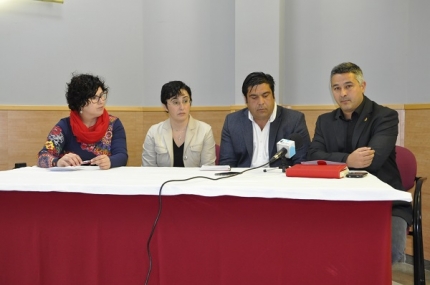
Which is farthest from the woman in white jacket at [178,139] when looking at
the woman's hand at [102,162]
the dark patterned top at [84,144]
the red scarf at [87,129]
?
the woman's hand at [102,162]

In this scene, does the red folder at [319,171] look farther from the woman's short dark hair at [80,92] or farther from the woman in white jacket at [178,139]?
the woman's short dark hair at [80,92]

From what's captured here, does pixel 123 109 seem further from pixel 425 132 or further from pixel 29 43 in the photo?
pixel 425 132

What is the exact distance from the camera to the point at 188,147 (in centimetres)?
323

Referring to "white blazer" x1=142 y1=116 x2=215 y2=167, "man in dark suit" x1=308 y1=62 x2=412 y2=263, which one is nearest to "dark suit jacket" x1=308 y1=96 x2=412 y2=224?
"man in dark suit" x1=308 y1=62 x2=412 y2=263

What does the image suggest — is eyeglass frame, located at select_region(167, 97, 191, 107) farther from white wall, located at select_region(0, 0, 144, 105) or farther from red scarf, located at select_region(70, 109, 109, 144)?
white wall, located at select_region(0, 0, 144, 105)

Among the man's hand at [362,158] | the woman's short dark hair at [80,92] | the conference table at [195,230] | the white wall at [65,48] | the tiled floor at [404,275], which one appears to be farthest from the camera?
the white wall at [65,48]

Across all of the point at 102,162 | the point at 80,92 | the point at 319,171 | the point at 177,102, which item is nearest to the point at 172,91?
the point at 177,102

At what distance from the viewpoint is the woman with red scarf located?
9.40ft

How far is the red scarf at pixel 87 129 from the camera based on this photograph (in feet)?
9.39

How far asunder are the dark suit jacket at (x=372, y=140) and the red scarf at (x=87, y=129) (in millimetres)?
1278

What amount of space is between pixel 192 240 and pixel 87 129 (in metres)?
1.37

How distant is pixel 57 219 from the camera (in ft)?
6.49

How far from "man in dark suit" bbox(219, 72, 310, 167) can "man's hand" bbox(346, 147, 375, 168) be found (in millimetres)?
569

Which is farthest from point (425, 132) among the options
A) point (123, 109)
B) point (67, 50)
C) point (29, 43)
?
point (29, 43)
